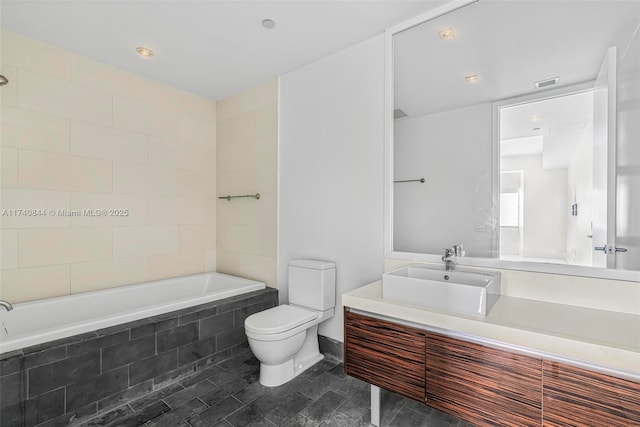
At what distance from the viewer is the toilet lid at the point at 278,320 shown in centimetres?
204

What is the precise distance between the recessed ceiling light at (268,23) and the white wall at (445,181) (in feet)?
3.74

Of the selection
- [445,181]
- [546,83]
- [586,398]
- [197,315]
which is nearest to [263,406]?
[197,315]

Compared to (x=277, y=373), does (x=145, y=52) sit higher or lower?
higher

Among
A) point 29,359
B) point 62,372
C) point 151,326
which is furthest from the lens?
point 151,326

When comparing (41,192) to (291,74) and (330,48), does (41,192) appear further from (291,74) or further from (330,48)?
(330,48)

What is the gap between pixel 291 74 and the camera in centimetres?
289

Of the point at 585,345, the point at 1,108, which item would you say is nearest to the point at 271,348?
the point at 585,345

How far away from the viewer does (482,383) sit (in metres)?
1.31

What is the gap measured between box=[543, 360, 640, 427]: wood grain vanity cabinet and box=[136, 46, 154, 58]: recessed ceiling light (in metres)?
3.29

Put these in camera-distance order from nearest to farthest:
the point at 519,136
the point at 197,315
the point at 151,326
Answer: the point at 519,136 → the point at 151,326 → the point at 197,315

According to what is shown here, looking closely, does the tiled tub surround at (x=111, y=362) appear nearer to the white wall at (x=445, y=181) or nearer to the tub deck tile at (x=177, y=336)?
the tub deck tile at (x=177, y=336)

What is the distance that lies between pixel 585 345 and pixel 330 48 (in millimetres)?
2453

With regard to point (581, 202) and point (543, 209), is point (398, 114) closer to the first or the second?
point (543, 209)

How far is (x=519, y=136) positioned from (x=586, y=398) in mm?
1332
